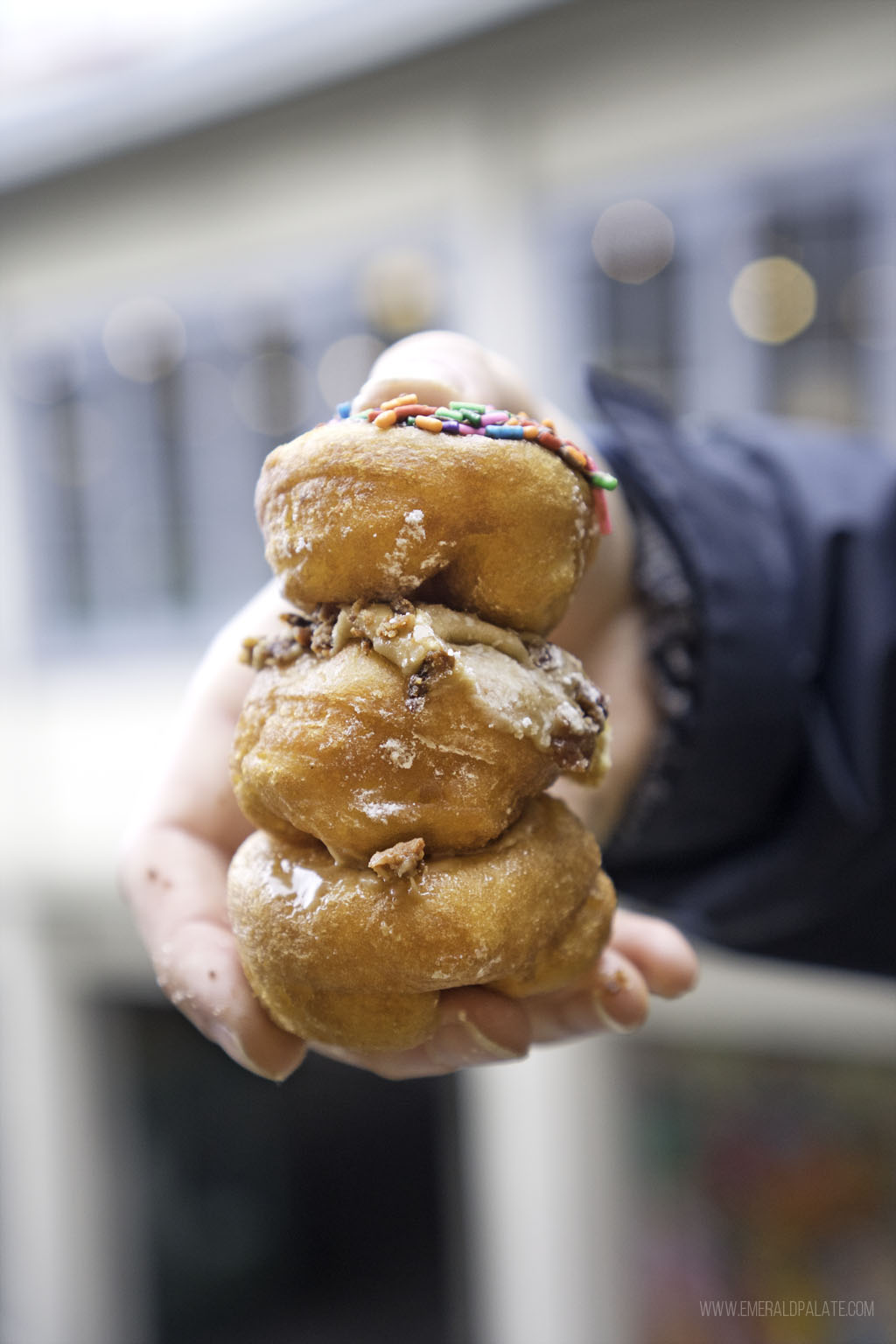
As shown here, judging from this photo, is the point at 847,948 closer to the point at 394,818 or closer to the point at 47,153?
the point at 394,818

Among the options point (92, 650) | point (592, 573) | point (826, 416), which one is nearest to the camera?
point (592, 573)

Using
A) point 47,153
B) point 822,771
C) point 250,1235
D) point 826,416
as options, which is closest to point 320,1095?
point 250,1235

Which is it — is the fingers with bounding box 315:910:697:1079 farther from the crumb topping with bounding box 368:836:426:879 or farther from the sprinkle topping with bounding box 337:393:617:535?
the sprinkle topping with bounding box 337:393:617:535

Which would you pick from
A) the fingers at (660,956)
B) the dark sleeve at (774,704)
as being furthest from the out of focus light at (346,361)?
the fingers at (660,956)

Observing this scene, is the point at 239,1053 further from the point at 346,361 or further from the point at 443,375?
the point at 346,361

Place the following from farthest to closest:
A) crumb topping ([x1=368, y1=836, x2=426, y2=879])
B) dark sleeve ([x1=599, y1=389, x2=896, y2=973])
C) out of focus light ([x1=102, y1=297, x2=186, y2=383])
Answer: out of focus light ([x1=102, y1=297, x2=186, y2=383])
dark sleeve ([x1=599, y1=389, x2=896, y2=973])
crumb topping ([x1=368, y1=836, x2=426, y2=879])

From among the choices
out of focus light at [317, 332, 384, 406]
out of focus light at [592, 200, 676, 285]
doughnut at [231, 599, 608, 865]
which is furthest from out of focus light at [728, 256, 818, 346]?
doughnut at [231, 599, 608, 865]

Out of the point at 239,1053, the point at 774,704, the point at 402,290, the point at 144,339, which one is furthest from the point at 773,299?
the point at 239,1053
